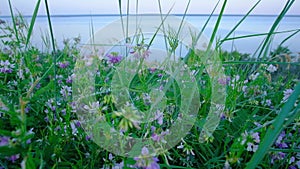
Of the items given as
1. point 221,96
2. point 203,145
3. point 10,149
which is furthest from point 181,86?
point 10,149

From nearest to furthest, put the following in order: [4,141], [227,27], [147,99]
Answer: [4,141]
[147,99]
[227,27]

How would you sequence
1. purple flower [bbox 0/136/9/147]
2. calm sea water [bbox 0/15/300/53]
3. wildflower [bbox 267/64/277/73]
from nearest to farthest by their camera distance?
purple flower [bbox 0/136/9/147] → wildflower [bbox 267/64/277/73] → calm sea water [bbox 0/15/300/53]

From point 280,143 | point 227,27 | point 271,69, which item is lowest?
point 280,143

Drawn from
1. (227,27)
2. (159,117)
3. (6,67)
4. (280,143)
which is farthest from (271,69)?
(6,67)

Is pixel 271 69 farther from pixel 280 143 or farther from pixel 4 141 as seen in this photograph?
pixel 4 141

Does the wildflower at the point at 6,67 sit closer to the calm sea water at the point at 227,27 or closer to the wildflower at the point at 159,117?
the calm sea water at the point at 227,27

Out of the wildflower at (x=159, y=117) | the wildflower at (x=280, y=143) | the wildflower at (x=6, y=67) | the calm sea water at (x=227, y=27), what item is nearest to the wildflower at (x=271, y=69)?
the calm sea water at (x=227, y=27)

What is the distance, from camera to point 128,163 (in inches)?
19.6

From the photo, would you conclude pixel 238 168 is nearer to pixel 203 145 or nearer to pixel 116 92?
pixel 203 145

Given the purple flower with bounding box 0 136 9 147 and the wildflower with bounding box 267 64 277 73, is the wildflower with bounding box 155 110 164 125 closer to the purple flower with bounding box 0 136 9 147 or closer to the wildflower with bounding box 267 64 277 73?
the purple flower with bounding box 0 136 9 147

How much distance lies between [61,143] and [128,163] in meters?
0.19

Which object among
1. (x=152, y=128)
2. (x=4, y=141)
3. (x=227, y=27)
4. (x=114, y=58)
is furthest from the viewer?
(x=227, y=27)

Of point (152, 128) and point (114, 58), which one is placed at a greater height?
point (114, 58)

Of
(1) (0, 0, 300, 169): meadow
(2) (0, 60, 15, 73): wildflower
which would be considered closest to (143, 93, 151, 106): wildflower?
(1) (0, 0, 300, 169): meadow
